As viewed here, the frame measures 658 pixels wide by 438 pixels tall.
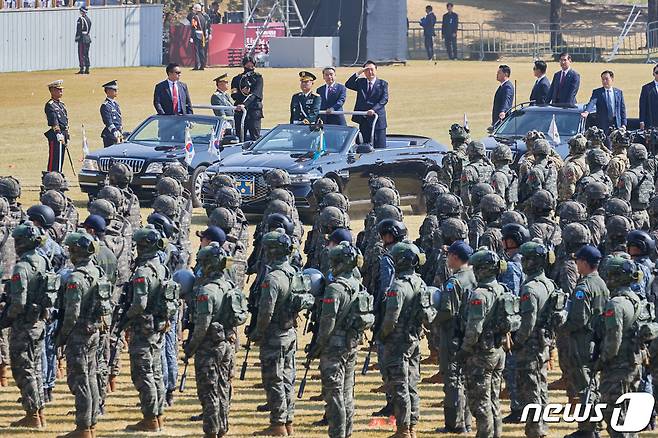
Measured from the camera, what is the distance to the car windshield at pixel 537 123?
2616 centimetres

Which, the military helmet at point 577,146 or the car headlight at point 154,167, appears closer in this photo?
Answer: the military helmet at point 577,146

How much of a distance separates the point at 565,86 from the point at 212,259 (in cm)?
1551

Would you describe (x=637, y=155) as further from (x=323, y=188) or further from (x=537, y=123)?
(x=537, y=123)

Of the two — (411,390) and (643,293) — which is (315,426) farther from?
(643,293)

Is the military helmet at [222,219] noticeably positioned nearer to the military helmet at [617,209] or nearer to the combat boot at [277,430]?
the combat boot at [277,430]

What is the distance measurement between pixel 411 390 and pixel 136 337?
2.32 meters

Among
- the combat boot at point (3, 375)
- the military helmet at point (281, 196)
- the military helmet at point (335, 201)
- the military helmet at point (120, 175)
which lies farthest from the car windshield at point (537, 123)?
the combat boot at point (3, 375)

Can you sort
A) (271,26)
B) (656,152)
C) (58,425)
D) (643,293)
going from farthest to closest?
(271,26) < (656,152) < (58,425) < (643,293)

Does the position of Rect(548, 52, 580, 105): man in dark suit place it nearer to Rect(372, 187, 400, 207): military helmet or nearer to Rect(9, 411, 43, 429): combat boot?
Rect(372, 187, 400, 207): military helmet

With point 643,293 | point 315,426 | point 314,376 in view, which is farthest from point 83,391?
point 643,293

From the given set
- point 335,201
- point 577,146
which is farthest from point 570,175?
point 335,201

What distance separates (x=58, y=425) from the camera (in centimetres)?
1377

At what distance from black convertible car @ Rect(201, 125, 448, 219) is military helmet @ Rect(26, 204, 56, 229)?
25.4ft

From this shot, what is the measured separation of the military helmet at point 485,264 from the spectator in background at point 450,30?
142ft
